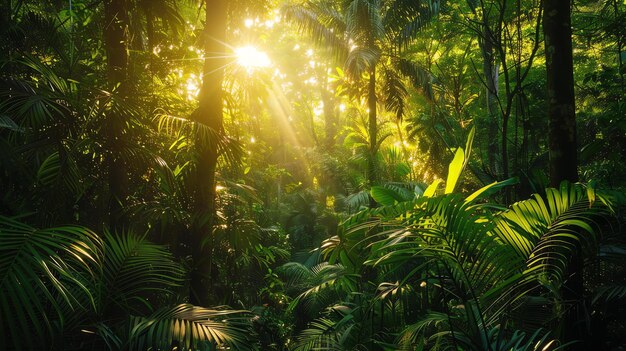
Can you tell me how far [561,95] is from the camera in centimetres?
303

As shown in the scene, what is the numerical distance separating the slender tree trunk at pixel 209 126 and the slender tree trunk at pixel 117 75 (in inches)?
26.6

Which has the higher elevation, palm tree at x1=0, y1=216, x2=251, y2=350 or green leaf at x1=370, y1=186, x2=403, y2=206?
green leaf at x1=370, y1=186, x2=403, y2=206

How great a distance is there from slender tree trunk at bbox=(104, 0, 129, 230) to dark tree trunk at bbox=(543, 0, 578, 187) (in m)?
3.42

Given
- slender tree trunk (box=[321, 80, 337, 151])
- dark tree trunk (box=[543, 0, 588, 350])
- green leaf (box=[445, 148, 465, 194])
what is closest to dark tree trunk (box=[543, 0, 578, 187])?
dark tree trunk (box=[543, 0, 588, 350])

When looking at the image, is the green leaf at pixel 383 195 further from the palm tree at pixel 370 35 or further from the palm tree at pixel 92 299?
the palm tree at pixel 370 35

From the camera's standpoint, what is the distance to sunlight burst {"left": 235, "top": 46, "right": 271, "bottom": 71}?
4316 mm

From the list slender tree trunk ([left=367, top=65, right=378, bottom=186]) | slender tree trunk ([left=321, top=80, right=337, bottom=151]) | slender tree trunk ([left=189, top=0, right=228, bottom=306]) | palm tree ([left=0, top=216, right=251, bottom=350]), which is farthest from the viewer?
slender tree trunk ([left=321, top=80, right=337, bottom=151])

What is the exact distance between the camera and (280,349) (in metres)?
6.78

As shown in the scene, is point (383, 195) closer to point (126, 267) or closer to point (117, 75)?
point (126, 267)

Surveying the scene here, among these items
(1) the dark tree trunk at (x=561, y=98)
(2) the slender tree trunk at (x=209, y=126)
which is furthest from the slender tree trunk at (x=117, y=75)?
(1) the dark tree trunk at (x=561, y=98)

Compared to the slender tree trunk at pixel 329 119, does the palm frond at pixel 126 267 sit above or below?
below

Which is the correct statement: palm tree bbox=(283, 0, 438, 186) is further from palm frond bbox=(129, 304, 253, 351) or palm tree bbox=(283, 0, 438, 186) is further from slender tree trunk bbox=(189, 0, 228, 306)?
palm frond bbox=(129, 304, 253, 351)

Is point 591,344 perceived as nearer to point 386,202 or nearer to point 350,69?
point 386,202

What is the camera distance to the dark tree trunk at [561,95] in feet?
9.86
